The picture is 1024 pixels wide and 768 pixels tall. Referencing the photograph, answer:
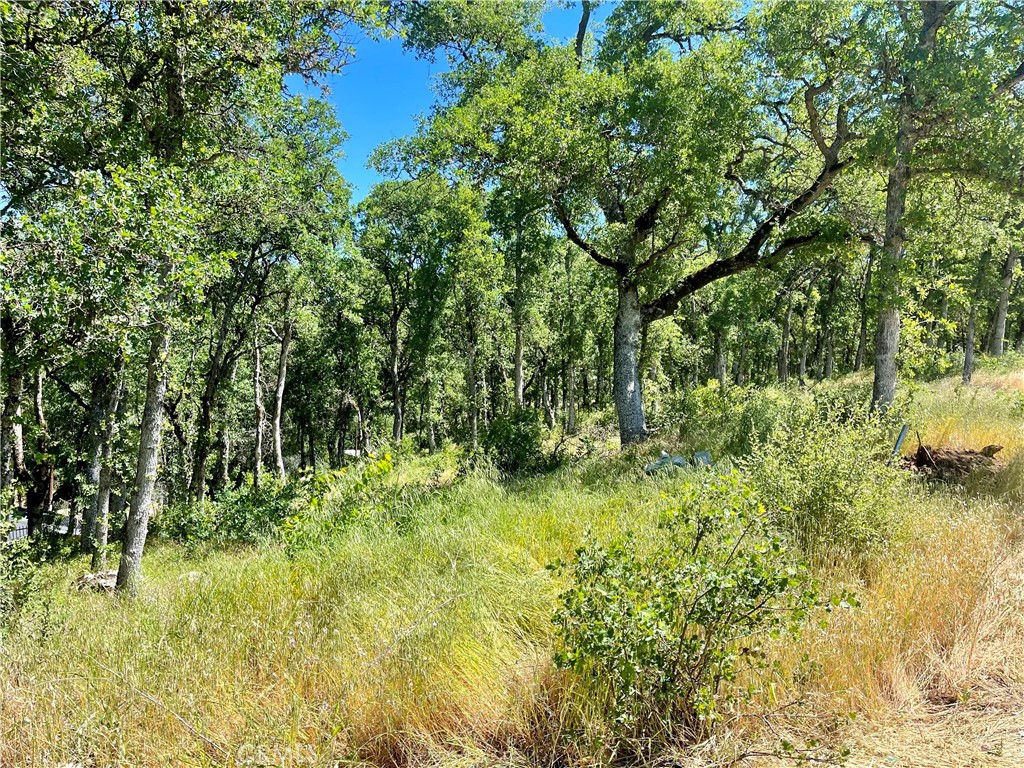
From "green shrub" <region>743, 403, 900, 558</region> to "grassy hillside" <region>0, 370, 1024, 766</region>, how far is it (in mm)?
21

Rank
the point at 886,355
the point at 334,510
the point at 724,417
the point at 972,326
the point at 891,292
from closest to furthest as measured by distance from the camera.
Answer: the point at 334,510 → the point at 891,292 → the point at 886,355 → the point at 724,417 → the point at 972,326

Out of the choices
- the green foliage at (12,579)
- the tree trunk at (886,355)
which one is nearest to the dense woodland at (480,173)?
the tree trunk at (886,355)

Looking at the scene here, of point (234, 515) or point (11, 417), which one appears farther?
point (234, 515)

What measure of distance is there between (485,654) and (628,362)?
9.19 metres

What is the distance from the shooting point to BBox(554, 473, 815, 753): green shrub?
2.38 metres

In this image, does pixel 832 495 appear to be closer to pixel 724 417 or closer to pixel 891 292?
pixel 891 292

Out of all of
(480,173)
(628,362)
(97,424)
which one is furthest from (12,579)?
(628,362)

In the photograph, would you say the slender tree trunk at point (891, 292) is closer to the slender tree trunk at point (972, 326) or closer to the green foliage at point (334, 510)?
the green foliage at point (334, 510)

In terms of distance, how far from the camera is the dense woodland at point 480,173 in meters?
5.61

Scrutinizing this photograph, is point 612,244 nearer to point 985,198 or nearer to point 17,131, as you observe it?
point 985,198

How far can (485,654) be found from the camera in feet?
9.52

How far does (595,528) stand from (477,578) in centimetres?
114

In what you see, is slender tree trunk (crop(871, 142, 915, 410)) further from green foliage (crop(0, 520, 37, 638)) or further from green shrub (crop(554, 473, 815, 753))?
green foliage (crop(0, 520, 37, 638))

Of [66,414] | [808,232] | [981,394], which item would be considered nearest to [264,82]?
[808,232]
